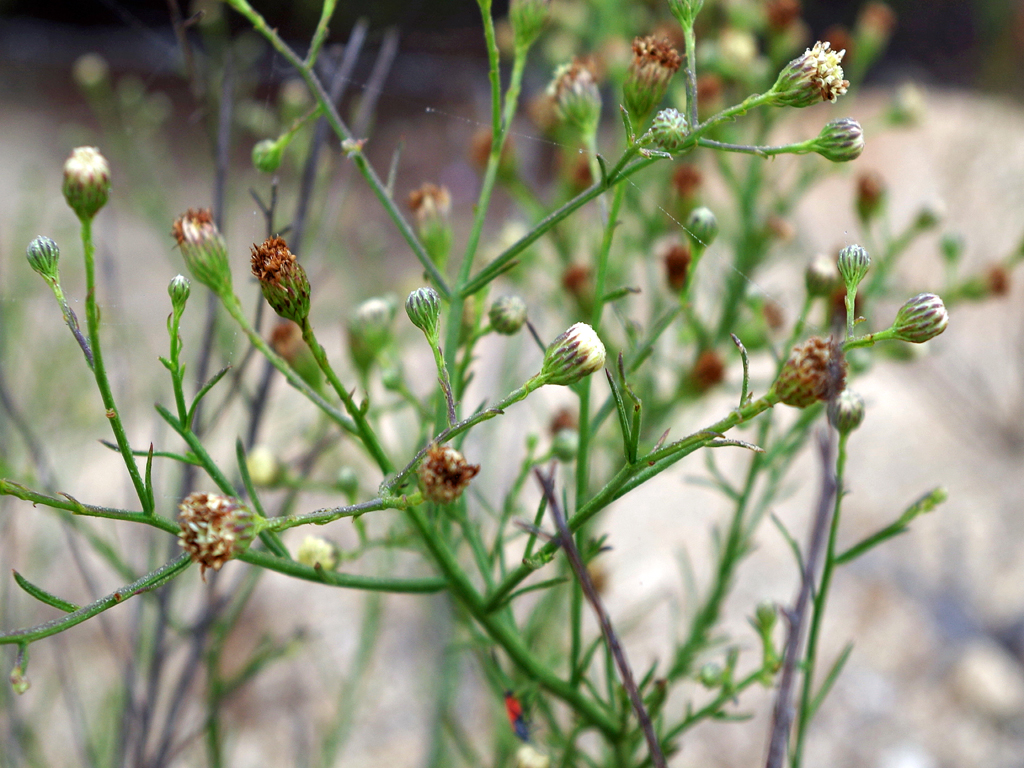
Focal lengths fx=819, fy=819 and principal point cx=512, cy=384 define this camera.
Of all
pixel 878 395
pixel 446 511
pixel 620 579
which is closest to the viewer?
pixel 446 511

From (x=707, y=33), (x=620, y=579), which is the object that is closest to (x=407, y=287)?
(x=707, y=33)

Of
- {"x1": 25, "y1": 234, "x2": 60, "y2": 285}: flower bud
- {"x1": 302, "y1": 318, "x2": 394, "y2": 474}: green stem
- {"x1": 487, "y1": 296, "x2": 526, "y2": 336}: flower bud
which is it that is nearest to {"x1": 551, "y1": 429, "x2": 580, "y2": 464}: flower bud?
{"x1": 487, "y1": 296, "x2": 526, "y2": 336}: flower bud

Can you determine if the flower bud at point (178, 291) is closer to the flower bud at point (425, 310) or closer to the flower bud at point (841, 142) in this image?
the flower bud at point (425, 310)

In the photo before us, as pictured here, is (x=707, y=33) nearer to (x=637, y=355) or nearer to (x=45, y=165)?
(x=637, y=355)

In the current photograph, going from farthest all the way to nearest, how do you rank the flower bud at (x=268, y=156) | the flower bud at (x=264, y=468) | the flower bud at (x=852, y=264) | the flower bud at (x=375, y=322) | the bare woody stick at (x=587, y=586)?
the flower bud at (x=264, y=468), the flower bud at (x=375, y=322), the flower bud at (x=268, y=156), the flower bud at (x=852, y=264), the bare woody stick at (x=587, y=586)

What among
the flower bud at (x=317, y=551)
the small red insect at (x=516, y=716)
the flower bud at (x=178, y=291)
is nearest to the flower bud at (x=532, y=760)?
the small red insect at (x=516, y=716)

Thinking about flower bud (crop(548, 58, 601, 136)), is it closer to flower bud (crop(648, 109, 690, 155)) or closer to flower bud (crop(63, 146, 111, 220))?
flower bud (crop(648, 109, 690, 155))
